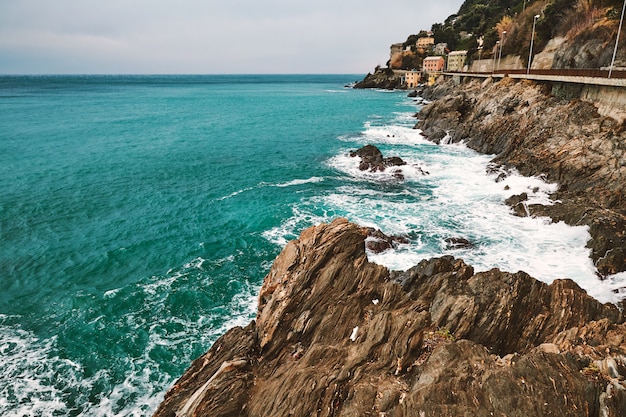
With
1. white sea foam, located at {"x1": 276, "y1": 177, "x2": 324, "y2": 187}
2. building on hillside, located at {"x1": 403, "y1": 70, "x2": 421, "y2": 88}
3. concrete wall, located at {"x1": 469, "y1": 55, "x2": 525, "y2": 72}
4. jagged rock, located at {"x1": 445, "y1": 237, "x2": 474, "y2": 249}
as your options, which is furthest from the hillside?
building on hillside, located at {"x1": 403, "y1": 70, "x2": 421, "y2": 88}

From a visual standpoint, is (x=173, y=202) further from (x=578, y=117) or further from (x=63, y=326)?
(x=578, y=117)

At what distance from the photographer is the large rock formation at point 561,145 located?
23828 millimetres

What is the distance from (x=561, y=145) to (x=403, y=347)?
34.2m

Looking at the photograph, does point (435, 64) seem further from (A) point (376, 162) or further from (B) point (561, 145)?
(B) point (561, 145)

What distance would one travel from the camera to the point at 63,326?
18.7 metres

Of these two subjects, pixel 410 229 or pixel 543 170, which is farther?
pixel 543 170

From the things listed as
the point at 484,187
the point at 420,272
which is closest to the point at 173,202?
the point at 420,272

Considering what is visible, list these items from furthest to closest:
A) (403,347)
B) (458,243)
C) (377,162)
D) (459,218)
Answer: (377,162), (459,218), (458,243), (403,347)

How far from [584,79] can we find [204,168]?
44.8 m

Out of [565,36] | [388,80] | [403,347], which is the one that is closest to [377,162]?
[403,347]

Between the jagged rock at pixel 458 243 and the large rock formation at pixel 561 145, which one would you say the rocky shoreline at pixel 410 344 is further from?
the jagged rock at pixel 458 243

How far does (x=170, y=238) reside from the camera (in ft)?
90.3

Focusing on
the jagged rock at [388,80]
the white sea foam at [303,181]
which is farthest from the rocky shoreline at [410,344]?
the jagged rock at [388,80]

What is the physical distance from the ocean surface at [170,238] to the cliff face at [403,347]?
511 centimetres
